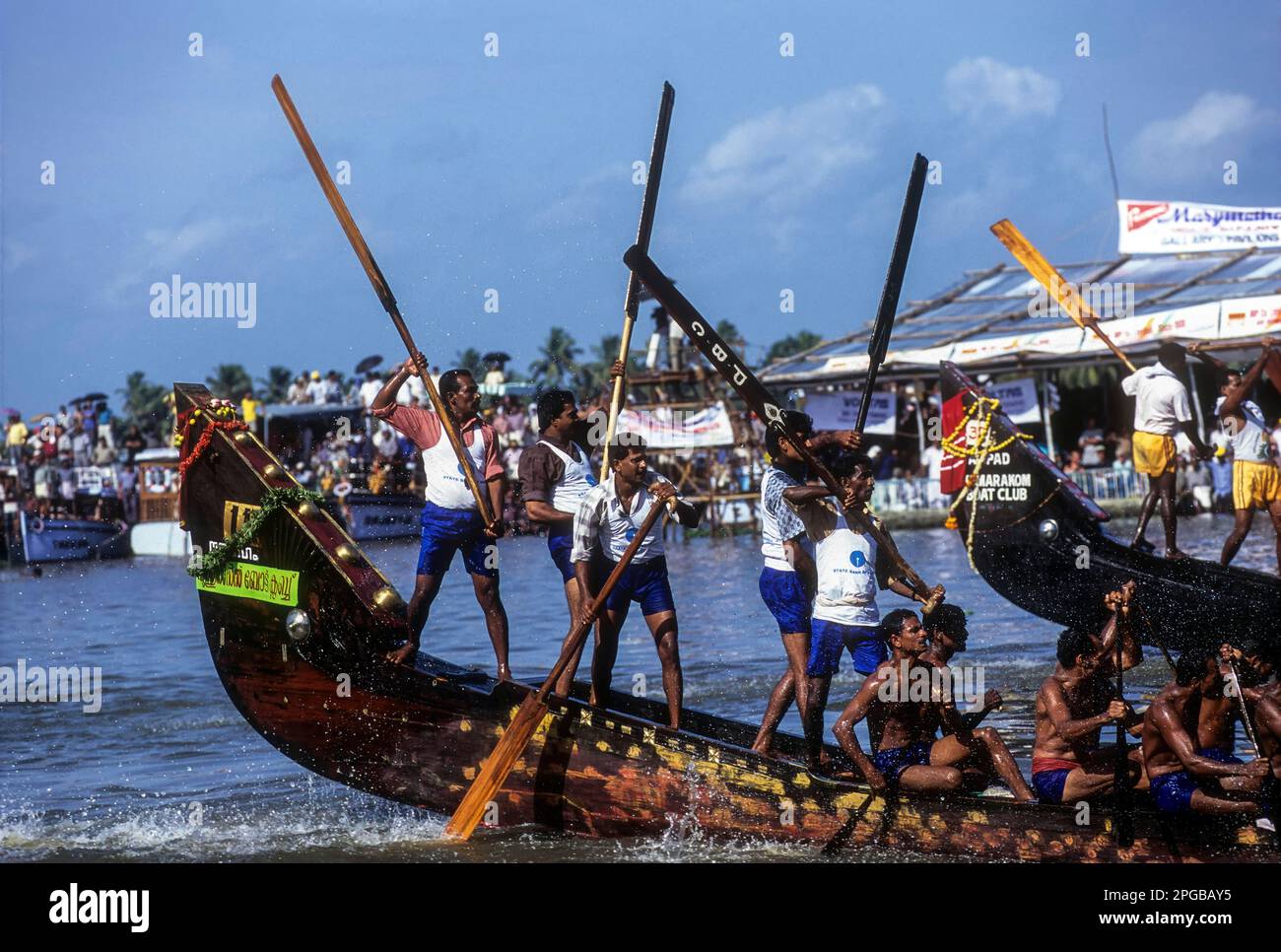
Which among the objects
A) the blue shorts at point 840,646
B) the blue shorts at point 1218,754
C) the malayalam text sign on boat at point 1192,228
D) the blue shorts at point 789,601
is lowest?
the blue shorts at point 1218,754

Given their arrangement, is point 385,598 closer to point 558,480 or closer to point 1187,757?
point 558,480

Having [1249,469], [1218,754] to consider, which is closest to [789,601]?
[1218,754]

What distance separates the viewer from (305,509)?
310 inches

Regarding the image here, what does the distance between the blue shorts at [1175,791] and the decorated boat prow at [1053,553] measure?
4.09 m

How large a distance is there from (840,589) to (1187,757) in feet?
5.96

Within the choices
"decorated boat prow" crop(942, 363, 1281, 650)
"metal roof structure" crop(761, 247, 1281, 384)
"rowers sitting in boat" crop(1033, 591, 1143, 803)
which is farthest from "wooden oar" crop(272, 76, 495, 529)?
"metal roof structure" crop(761, 247, 1281, 384)

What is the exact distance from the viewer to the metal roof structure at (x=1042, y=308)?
22.0 metres

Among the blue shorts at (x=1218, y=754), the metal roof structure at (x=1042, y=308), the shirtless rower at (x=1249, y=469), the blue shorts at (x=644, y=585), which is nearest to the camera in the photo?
the blue shorts at (x=1218, y=754)

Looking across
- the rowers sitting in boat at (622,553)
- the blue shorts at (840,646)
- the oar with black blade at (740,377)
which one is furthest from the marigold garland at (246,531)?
the blue shorts at (840,646)

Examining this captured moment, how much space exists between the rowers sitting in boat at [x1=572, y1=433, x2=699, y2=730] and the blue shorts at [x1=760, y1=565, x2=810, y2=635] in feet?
1.58

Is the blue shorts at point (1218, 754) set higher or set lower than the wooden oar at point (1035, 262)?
lower

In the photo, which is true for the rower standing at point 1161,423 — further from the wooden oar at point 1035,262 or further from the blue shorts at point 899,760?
the blue shorts at point 899,760
